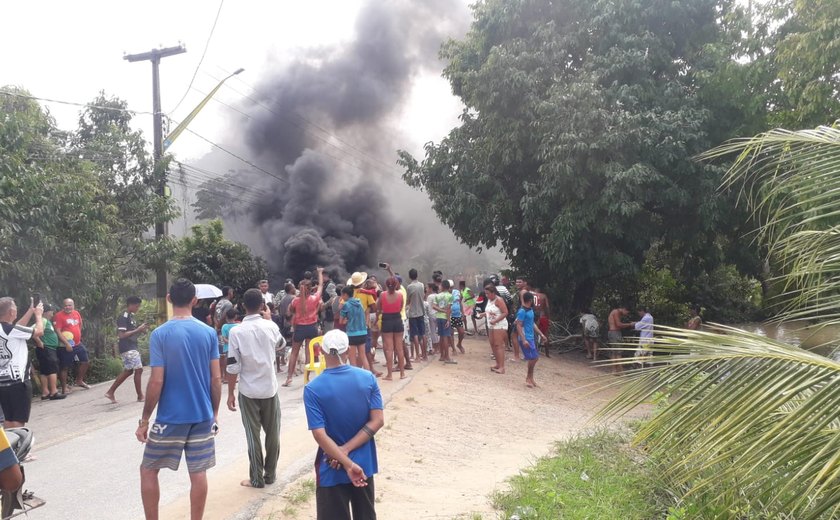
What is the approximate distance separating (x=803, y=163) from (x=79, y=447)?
23.2 feet

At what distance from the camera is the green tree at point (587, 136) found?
14.2m

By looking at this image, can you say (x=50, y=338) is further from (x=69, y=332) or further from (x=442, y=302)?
(x=442, y=302)

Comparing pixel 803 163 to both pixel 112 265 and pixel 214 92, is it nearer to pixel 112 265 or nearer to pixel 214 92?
pixel 112 265

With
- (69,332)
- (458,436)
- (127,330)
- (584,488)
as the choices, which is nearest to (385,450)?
(458,436)

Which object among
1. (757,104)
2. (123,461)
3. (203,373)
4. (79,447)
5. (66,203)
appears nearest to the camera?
(203,373)

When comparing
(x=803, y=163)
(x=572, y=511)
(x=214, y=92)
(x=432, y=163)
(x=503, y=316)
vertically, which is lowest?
(x=572, y=511)

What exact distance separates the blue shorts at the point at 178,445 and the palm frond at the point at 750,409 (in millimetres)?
2665

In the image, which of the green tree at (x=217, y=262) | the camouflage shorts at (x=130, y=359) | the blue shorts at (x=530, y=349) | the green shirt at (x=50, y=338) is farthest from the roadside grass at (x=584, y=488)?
the green tree at (x=217, y=262)

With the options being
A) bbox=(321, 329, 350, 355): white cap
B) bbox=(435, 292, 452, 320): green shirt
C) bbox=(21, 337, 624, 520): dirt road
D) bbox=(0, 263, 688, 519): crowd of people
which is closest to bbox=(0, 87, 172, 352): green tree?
bbox=(0, 263, 688, 519): crowd of people

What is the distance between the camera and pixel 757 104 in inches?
548

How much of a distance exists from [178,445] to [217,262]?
17.5 meters

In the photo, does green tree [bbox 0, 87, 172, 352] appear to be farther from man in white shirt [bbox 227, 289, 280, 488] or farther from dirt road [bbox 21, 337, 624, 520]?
man in white shirt [bbox 227, 289, 280, 488]

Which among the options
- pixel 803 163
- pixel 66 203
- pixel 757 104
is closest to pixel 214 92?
pixel 66 203

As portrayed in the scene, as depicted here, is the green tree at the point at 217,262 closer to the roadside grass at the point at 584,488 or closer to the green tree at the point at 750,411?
the roadside grass at the point at 584,488
